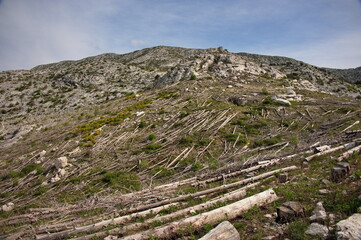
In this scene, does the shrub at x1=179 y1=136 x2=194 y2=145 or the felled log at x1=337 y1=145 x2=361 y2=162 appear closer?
the felled log at x1=337 y1=145 x2=361 y2=162

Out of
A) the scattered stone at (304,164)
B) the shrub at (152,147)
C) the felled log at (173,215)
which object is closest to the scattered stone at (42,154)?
the shrub at (152,147)

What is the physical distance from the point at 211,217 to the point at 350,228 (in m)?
3.40

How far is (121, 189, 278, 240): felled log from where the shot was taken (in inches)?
233

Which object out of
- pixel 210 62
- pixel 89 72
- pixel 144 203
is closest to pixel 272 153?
pixel 144 203

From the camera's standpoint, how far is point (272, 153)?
40.8 ft

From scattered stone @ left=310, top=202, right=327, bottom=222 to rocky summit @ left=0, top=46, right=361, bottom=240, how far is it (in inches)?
1.0

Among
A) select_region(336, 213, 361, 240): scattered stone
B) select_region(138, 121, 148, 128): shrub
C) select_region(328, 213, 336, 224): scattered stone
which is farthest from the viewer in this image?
select_region(138, 121, 148, 128): shrub

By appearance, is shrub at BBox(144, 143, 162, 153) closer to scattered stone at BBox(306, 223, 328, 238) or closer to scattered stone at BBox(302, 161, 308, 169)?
scattered stone at BBox(302, 161, 308, 169)

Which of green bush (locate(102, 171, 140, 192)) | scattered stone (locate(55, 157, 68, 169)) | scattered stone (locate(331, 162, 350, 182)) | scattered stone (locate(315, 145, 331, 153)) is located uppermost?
scattered stone (locate(55, 157, 68, 169))

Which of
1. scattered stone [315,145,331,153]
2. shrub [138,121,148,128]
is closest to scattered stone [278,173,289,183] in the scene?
scattered stone [315,145,331,153]

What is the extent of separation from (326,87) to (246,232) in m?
41.5

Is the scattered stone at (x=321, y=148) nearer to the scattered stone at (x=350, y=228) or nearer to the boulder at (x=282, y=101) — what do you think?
the scattered stone at (x=350, y=228)

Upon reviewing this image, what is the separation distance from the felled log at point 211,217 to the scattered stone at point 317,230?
1889 mm

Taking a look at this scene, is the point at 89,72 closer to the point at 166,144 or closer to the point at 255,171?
the point at 166,144
